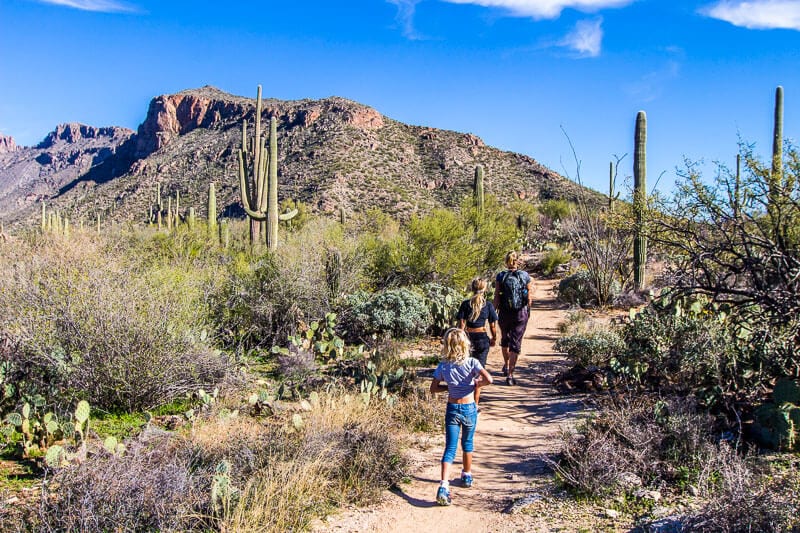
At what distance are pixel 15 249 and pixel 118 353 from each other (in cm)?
603

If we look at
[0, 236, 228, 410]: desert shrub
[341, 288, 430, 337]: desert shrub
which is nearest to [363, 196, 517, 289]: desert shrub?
[341, 288, 430, 337]: desert shrub

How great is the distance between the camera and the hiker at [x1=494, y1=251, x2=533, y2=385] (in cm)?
Answer: 723

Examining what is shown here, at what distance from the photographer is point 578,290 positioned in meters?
13.7

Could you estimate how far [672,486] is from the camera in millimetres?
4277

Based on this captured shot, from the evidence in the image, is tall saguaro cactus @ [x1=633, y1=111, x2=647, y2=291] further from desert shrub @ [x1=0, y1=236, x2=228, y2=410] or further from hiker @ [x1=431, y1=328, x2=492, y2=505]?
desert shrub @ [x1=0, y1=236, x2=228, y2=410]

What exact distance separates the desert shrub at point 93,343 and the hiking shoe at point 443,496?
12.0 feet

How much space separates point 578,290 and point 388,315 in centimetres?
579

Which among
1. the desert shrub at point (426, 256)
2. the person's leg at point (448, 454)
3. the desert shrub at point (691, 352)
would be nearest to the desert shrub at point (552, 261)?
the desert shrub at point (426, 256)

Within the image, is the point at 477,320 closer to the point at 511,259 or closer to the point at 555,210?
the point at 511,259

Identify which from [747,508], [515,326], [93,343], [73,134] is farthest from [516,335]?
[73,134]

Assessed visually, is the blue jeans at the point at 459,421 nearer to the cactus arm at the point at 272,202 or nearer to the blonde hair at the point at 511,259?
the blonde hair at the point at 511,259

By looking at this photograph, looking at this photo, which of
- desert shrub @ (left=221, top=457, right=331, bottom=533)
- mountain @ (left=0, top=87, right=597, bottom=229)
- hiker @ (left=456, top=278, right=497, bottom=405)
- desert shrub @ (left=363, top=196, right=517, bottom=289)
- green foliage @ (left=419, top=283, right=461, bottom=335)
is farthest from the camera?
mountain @ (left=0, top=87, right=597, bottom=229)

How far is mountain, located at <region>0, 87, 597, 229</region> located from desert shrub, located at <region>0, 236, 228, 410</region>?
3546 centimetres

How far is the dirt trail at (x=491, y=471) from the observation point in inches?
166
